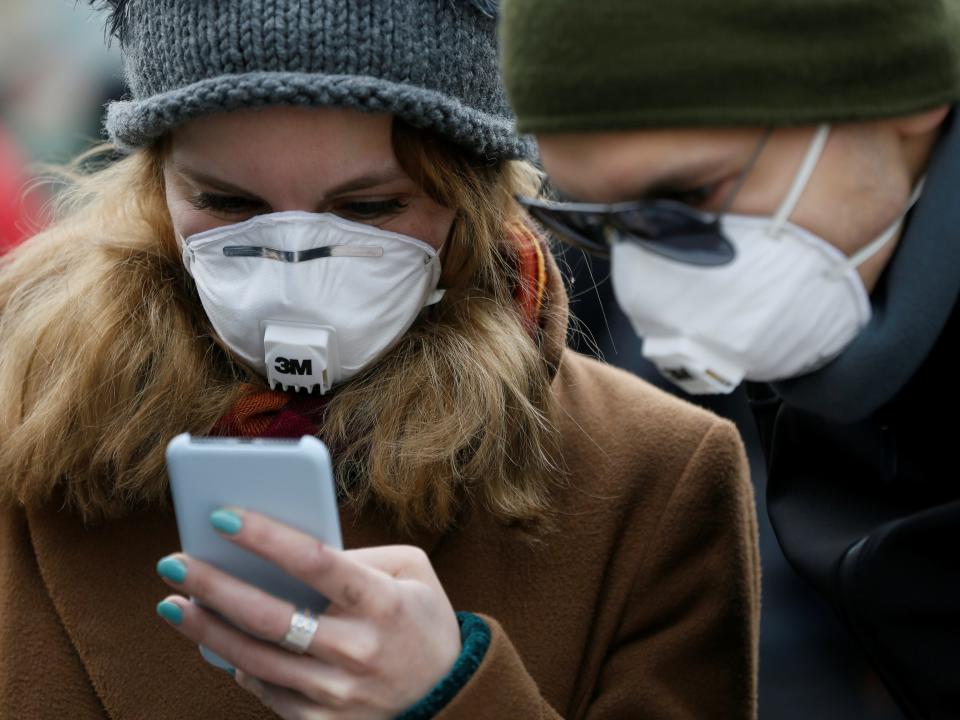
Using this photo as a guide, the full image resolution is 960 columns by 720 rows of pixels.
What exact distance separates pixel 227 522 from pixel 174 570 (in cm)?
14

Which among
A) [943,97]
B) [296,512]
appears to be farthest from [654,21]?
[296,512]

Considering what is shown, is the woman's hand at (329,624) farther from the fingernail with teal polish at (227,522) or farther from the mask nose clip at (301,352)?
the mask nose clip at (301,352)

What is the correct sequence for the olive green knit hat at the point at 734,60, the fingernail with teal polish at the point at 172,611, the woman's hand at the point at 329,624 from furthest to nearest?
the fingernail with teal polish at the point at 172,611, the woman's hand at the point at 329,624, the olive green knit hat at the point at 734,60

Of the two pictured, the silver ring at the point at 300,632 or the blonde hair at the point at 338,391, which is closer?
the silver ring at the point at 300,632

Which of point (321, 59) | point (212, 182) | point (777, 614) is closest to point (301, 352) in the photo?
point (212, 182)

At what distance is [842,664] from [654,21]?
256 cm

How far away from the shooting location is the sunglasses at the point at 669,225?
1767 mm

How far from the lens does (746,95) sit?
1.68 m

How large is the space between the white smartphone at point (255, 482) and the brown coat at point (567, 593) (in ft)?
1.98

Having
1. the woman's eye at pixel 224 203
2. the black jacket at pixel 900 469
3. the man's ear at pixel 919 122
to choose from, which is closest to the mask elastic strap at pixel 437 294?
the woman's eye at pixel 224 203

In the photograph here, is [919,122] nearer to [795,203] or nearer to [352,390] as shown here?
[795,203]

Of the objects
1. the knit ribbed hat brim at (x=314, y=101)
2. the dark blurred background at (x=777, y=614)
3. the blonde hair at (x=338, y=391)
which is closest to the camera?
the knit ribbed hat brim at (x=314, y=101)

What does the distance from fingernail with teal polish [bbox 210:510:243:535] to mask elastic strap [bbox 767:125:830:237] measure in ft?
2.64

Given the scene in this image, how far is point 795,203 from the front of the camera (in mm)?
1758
